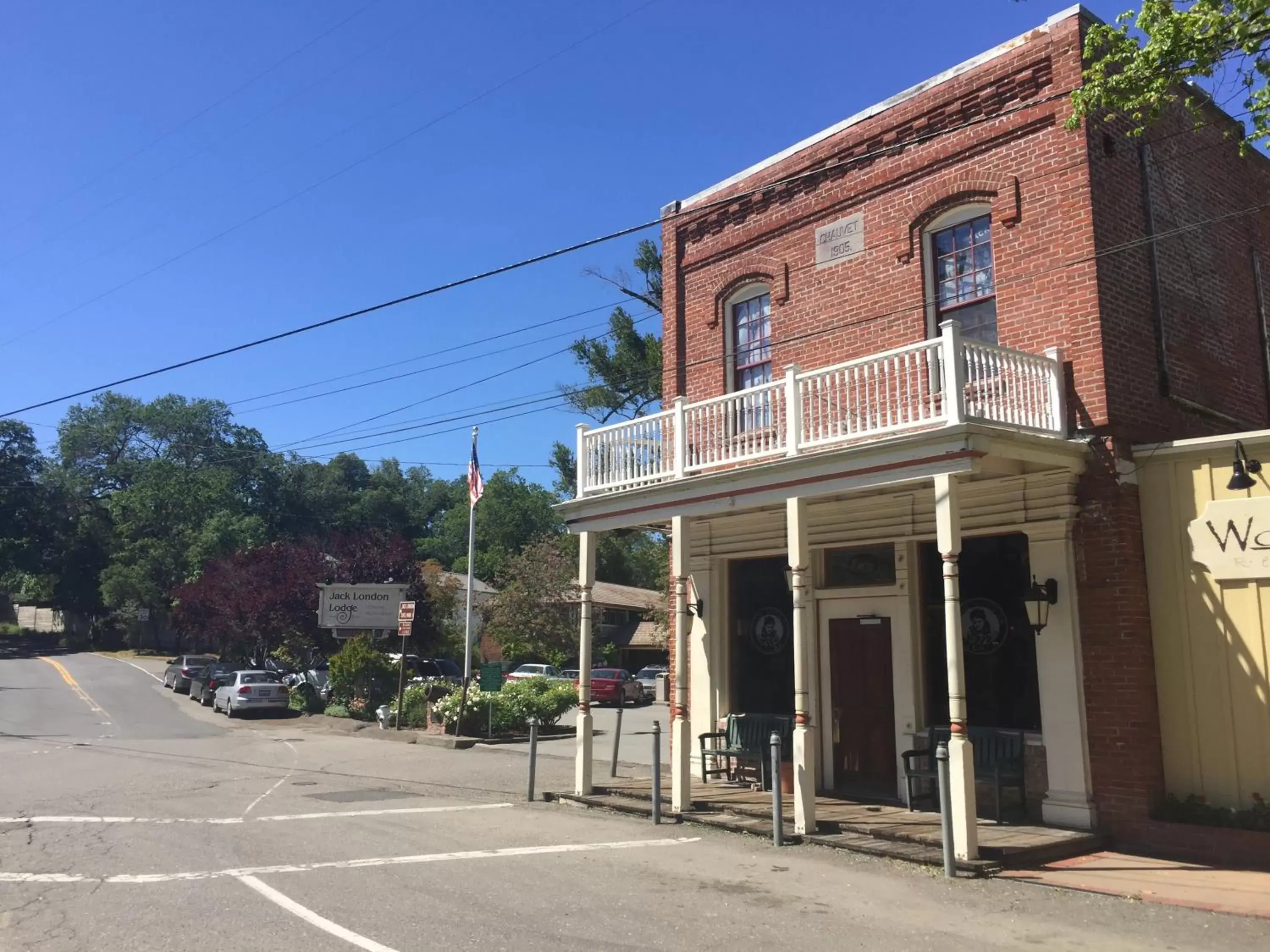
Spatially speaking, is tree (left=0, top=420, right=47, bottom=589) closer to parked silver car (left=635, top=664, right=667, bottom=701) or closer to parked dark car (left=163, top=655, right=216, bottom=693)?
parked dark car (left=163, top=655, right=216, bottom=693)

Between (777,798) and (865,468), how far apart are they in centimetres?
350

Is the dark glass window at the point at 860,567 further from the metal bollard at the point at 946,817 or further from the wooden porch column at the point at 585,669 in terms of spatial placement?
the metal bollard at the point at 946,817

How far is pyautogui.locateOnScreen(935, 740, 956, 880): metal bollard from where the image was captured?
8555mm

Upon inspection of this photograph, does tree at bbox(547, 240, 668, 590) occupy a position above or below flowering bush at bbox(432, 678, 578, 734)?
above

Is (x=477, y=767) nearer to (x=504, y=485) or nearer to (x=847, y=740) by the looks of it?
(x=847, y=740)

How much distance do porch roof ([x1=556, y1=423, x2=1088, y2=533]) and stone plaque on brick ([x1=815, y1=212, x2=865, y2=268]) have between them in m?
3.63

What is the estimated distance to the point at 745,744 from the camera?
1362 centimetres

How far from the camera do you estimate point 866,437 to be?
10812mm

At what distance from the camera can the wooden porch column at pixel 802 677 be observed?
10.4 metres

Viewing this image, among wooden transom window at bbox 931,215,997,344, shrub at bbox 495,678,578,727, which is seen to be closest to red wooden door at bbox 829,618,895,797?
wooden transom window at bbox 931,215,997,344

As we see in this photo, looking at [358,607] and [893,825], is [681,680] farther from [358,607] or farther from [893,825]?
[358,607]

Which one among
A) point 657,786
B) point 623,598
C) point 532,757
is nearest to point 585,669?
point 532,757

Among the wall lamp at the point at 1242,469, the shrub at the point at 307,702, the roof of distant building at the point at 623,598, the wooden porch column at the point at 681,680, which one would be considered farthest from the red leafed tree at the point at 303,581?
the wall lamp at the point at 1242,469

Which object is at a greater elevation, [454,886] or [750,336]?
[750,336]
